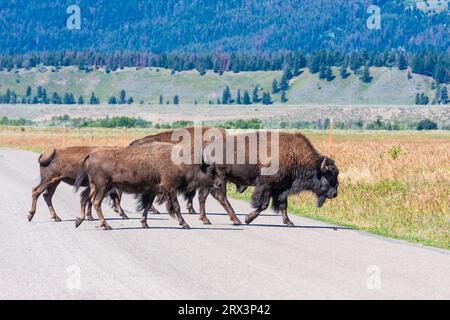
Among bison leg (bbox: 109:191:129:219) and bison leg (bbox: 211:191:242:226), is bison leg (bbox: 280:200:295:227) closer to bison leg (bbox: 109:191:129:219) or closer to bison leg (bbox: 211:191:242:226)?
bison leg (bbox: 211:191:242:226)

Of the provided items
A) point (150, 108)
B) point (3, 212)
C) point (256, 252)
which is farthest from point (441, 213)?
point (150, 108)

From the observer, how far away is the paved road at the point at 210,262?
10.4m

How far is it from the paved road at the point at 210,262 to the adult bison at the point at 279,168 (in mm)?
575

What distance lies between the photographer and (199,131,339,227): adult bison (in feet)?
59.8

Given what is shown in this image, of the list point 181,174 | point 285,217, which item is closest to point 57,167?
point 181,174

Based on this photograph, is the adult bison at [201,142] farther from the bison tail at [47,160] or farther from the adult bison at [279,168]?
the bison tail at [47,160]

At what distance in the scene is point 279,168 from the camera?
18312mm

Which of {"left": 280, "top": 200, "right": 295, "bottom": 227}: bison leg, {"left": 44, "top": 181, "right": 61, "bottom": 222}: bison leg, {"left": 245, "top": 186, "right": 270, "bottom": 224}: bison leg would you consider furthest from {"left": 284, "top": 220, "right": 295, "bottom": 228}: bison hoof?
{"left": 44, "top": 181, "right": 61, "bottom": 222}: bison leg

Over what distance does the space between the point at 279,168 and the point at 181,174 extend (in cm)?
190

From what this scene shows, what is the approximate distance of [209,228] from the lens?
17125 mm

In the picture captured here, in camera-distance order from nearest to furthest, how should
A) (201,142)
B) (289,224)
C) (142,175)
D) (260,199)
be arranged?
(142,175)
(289,224)
(260,199)
(201,142)

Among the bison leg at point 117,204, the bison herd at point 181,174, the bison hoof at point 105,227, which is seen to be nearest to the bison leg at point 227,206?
the bison herd at point 181,174

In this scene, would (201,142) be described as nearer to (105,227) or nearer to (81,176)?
(81,176)
